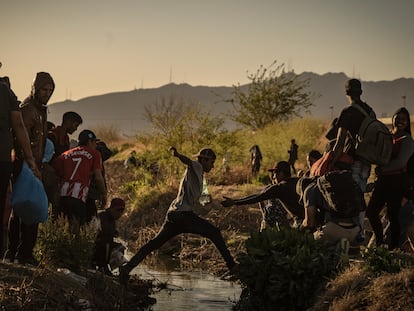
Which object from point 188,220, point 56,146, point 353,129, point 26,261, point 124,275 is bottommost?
point 124,275

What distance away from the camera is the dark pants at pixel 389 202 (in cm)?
1200

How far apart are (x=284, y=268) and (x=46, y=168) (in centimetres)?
329

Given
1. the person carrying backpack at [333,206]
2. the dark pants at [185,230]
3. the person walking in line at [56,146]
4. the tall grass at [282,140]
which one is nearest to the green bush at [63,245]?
the person walking in line at [56,146]

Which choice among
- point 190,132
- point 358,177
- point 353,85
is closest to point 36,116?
point 353,85

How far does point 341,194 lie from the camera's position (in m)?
10.8

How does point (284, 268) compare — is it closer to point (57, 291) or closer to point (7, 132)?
point (57, 291)

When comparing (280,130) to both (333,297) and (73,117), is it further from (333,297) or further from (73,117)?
(333,297)

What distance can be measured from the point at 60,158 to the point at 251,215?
984 centimetres

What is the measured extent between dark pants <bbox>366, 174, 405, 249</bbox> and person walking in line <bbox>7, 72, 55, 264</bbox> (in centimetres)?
424

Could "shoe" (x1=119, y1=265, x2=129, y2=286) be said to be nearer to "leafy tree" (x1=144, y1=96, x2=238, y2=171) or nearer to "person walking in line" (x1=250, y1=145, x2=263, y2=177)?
"leafy tree" (x1=144, y1=96, x2=238, y2=171)

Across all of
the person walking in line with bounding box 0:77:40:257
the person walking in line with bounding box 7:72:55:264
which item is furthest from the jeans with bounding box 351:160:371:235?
the person walking in line with bounding box 0:77:40:257

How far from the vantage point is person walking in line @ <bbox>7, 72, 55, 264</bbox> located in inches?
419

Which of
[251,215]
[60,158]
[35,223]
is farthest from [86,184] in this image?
[251,215]

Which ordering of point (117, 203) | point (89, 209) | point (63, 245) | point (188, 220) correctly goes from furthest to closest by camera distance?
point (89, 209) < point (117, 203) < point (188, 220) < point (63, 245)
